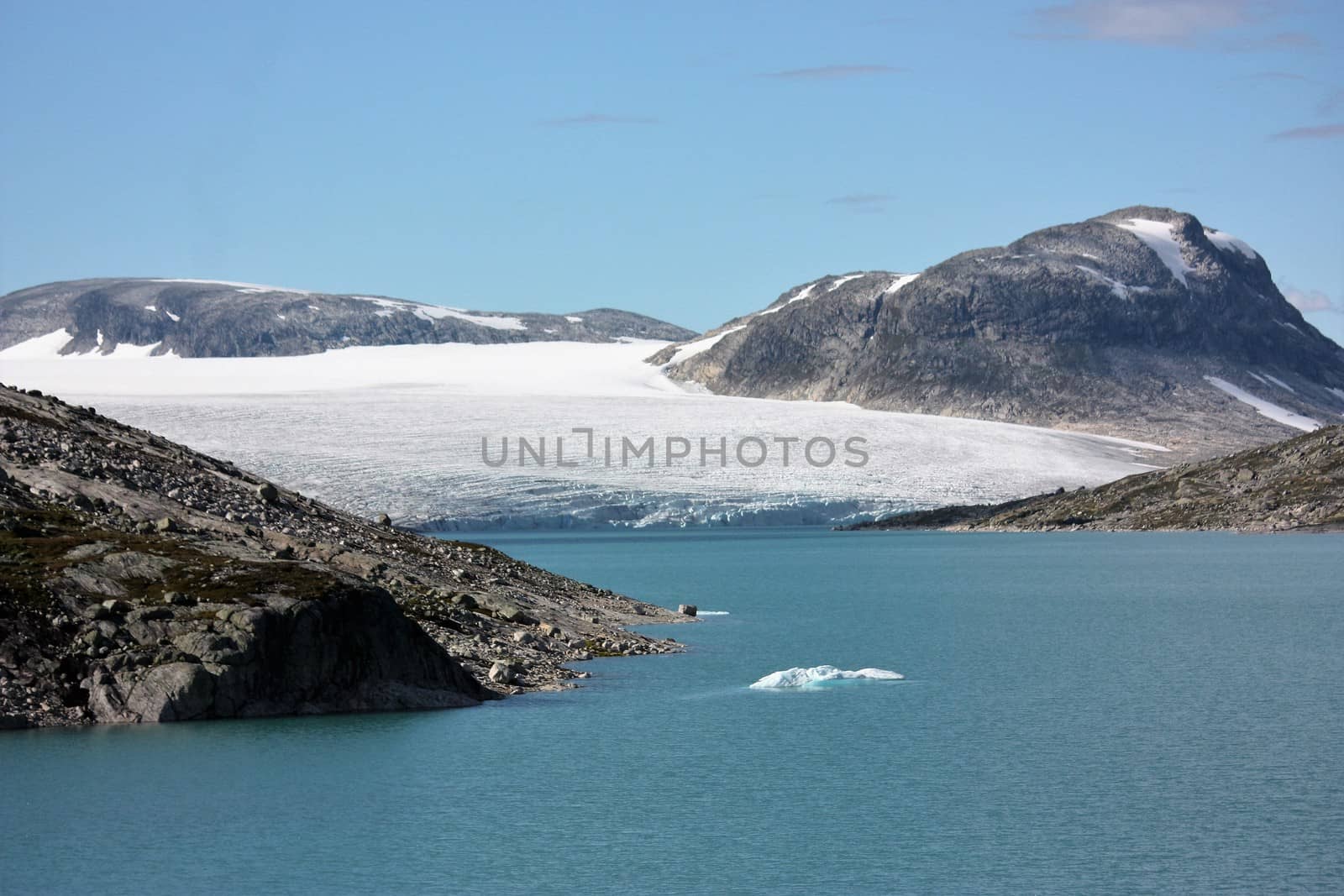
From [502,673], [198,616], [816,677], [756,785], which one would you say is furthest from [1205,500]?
[198,616]

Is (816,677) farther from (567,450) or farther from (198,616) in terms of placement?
(567,450)

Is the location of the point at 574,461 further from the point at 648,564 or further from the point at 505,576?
the point at 505,576

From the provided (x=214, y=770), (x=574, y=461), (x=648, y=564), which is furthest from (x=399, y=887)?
(x=574, y=461)

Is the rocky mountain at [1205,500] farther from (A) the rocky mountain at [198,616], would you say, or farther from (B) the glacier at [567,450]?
(A) the rocky mountain at [198,616]

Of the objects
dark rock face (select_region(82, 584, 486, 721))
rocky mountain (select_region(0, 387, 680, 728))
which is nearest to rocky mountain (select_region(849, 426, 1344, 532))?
rocky mountain (select_region(0, 387, 680, 728))

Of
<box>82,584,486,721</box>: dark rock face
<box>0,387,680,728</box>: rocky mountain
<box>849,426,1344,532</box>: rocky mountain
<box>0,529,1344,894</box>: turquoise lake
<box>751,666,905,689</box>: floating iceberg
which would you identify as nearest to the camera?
<box>0,529,1344,894</box>: turquoise lake

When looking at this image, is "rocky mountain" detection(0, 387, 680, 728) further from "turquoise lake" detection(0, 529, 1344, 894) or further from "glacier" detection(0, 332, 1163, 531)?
"glacier" detection(0, 332, 1163, 531)
